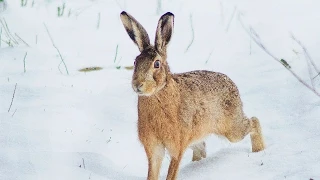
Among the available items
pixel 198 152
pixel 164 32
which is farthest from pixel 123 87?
pixel 164 32

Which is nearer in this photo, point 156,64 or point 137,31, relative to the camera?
point 156,64

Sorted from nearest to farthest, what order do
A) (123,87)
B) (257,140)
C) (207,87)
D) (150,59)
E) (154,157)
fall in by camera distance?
(150,59) < (154,157) < (207,87) < (257,140) < (123,87)

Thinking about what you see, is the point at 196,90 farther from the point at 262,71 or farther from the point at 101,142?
the point at 262,71

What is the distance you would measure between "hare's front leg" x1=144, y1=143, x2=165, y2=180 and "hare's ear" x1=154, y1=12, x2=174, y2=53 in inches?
20.5

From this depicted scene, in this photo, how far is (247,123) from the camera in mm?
4984

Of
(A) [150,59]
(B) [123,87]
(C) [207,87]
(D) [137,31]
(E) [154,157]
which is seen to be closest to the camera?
(A) [150,59]

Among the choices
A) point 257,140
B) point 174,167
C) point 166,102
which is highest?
point 166,102

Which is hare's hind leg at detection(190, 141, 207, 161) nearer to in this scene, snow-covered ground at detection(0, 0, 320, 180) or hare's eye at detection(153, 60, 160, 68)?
snow-covered ground at detection(0, 0, 320, 180)

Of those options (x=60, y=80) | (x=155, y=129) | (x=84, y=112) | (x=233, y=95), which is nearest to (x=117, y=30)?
(x=60, y=80)

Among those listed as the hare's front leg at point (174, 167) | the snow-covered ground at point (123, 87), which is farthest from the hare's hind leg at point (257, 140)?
the hare's front leg at point (174, 167)

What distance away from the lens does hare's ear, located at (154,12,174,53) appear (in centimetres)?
414

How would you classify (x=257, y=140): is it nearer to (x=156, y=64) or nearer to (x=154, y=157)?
(x=154, y=157)

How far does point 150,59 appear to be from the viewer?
406 cm

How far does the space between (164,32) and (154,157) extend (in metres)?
0.68
